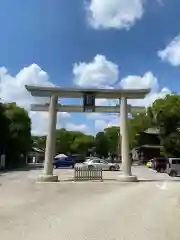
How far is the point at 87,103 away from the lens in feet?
100

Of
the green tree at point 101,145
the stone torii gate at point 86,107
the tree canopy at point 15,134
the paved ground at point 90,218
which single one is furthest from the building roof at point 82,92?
the green tree at point 101,145

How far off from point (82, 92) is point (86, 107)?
1.28 metres

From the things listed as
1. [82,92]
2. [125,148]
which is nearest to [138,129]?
[125,148]

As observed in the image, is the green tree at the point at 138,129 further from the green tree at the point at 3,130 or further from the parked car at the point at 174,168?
the parked car at the point at 174,168

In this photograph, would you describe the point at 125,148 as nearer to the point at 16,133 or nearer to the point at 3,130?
the point at 3,130

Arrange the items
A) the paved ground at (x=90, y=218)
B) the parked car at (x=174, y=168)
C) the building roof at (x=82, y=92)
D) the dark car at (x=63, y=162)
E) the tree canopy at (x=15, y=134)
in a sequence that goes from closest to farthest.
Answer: the paved ground at (x=90, y=218), the building roof at (x=82, y=92), the parked car at (x=174, y=168), the tree canopy at (x=15, y=134), the dark car at (x=63, y=162)


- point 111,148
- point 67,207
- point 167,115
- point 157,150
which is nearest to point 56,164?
point 167,115

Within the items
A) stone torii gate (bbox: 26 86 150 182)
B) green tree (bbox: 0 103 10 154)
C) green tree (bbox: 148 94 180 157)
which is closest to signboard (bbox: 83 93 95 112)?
stone torii gate (bbox: 26 86 150 182)

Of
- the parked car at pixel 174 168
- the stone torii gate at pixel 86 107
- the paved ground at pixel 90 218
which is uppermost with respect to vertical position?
the stone torii gate at pixel 86 107

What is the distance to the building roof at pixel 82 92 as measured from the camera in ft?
98.6

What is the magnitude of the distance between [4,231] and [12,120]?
56.2m

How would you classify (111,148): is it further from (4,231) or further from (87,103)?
(4,231)

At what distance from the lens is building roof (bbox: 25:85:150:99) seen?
3004cm

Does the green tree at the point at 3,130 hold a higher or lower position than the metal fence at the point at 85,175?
higher
